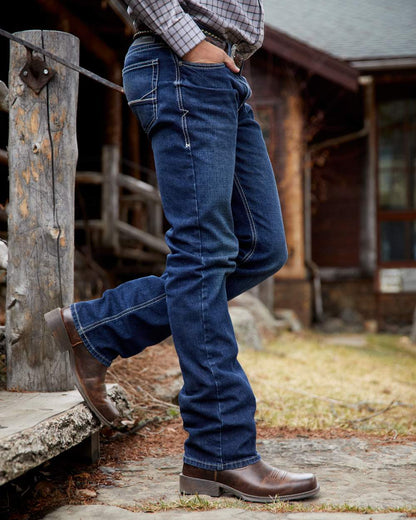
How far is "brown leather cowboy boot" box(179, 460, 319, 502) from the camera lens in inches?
76.4

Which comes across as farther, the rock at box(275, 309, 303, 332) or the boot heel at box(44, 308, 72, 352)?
the rock at box(275, 309, 303, 332)

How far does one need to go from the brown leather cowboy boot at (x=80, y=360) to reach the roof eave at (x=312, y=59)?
736 centimetres

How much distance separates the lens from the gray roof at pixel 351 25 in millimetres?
9641

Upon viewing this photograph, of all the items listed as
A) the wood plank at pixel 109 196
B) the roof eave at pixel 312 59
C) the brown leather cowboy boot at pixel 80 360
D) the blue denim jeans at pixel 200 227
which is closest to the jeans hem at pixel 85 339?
the brown leather cowboy boot at pixel 80 360

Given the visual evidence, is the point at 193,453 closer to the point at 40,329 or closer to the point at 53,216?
the point at 40,329

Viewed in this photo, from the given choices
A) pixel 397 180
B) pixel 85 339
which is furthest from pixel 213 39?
pixel 397 180

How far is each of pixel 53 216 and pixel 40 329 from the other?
398 millimetres

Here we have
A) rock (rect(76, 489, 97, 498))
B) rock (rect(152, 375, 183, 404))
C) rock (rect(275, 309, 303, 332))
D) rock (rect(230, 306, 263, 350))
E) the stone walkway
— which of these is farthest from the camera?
rock (rect(275, 309, 303, 332))

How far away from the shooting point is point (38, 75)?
227 centimetres

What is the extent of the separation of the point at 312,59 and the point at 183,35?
7.30m

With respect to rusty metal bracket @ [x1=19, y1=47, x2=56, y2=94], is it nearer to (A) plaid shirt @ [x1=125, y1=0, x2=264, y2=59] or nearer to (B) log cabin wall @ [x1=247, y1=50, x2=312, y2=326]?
(A) plaid shirt @ [x1=125, y1=0, x2=264, y2=59]

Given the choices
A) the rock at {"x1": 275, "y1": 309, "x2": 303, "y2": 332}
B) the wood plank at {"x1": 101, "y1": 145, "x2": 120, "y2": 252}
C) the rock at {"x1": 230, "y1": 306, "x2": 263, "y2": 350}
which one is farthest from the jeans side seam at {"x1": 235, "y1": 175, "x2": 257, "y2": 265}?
the rock at {"x1": 275, "y1": 309, "x2": 303, "y2": 332}

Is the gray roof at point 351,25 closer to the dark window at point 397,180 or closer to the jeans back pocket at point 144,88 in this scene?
the dark window at point 397,180

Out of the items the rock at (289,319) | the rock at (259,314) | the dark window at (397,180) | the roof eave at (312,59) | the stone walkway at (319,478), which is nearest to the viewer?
the stone walkway at (319,478)
